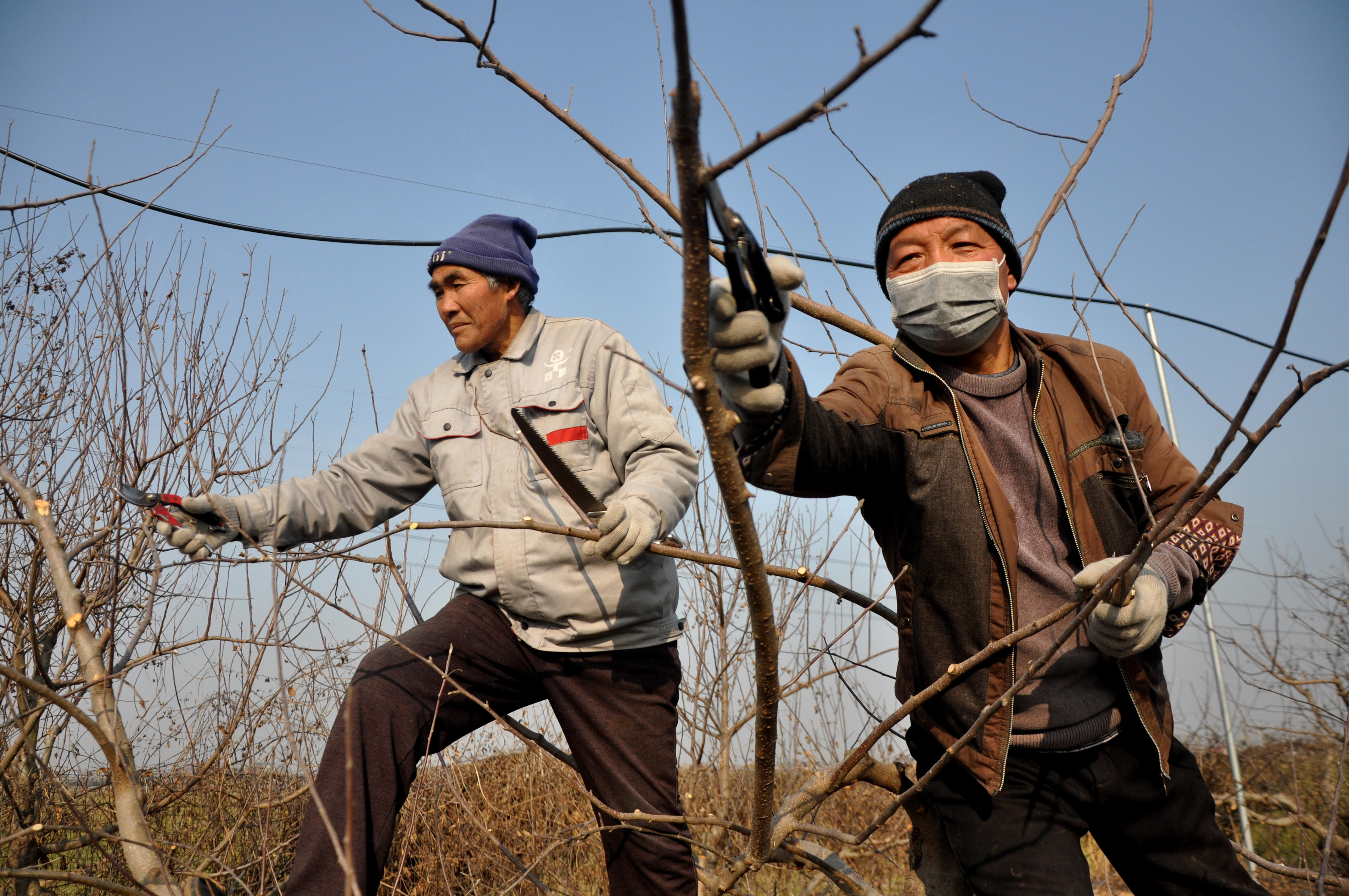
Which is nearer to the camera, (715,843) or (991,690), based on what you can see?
(991,690)

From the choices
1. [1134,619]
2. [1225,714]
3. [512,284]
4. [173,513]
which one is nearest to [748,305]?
[1134,619]

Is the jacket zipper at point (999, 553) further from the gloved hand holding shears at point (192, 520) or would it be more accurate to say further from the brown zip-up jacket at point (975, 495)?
the gloved hand holding shears at point (192, 520)

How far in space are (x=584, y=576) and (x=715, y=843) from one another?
6.76ft

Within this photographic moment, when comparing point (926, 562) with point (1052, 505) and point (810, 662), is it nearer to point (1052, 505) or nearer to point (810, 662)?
A: point (1052, 505)

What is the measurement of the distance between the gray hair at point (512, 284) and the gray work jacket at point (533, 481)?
74mm

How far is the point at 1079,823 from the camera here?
170 centimetres

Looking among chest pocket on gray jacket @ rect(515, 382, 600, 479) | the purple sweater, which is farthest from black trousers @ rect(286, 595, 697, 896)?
the purple sweater

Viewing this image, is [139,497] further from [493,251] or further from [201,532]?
[493,251]

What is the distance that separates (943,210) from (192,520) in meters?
1.98

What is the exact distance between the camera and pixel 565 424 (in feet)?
7.77

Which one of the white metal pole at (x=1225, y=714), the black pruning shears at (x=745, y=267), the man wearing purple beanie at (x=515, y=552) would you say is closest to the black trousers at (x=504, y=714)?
the man wearing purple beanie at (x=515, y=552)

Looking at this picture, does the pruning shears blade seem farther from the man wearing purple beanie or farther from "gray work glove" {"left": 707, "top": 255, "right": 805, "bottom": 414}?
"gray work glove" {"left": 707, "top": 255, "right": 805, "bottom": 414}

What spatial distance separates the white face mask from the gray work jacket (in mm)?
677

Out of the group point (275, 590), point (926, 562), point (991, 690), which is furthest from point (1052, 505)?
point (275, 590)
